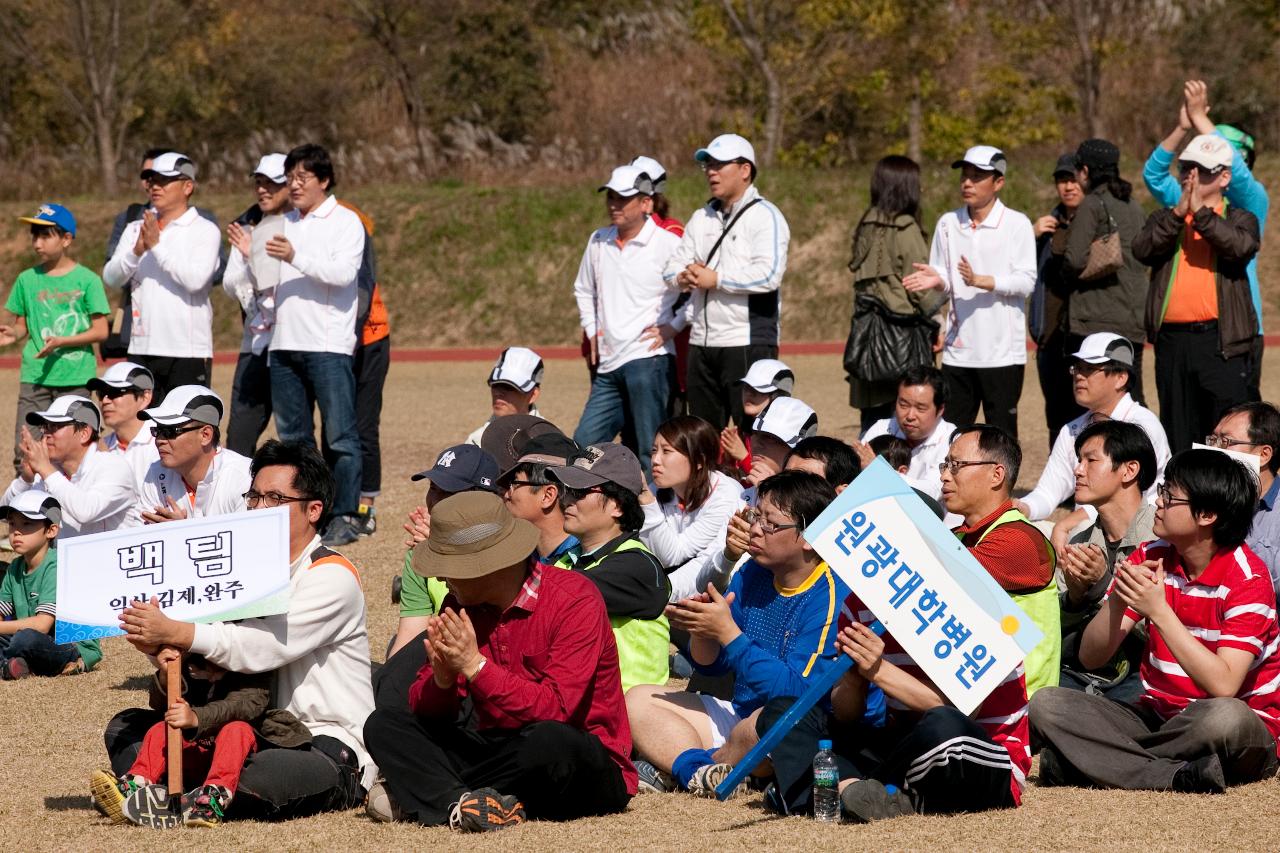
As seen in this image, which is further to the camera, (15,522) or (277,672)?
(15,522)

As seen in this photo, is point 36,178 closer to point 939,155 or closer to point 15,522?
point 939,155

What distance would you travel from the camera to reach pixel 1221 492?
18.6 feet

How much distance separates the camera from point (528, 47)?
41.8 meters

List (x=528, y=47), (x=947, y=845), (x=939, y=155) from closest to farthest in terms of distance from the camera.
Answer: (x=947, y=845), (x=939, y=155), (x=528, y=47)

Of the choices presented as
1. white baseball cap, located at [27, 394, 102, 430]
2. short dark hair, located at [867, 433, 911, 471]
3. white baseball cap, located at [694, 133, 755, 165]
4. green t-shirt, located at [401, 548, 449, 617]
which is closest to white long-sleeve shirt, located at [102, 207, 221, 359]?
white baseball cap, located at [27, 394, 102, 430]

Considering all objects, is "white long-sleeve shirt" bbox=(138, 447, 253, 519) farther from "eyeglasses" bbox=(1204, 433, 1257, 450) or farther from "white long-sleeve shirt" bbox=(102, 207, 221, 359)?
"eyeglasses" bbox=(1204, 433, 1257, 450)

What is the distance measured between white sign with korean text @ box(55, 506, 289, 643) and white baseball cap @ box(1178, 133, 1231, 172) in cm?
559

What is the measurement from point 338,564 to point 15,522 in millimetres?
Result: 2930

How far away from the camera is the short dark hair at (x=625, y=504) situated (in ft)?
20.8

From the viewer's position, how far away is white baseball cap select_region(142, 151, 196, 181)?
35.3 feet

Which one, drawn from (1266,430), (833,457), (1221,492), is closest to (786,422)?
(833,457)

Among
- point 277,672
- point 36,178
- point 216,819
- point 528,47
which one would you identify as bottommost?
point 216,819

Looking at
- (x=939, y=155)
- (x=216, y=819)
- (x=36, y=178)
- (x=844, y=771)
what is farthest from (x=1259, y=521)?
(x=36, y=178)

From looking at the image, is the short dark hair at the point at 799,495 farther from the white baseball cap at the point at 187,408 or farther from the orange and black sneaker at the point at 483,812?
the white baseball cap at the point at 187,408
